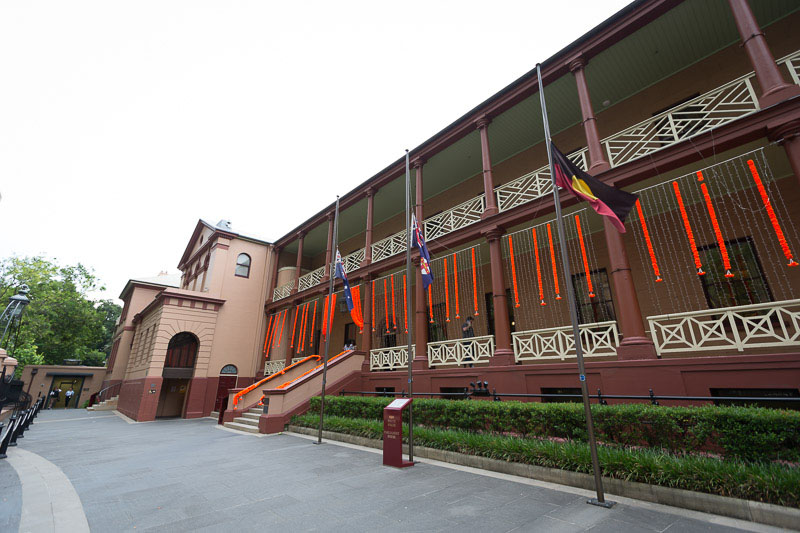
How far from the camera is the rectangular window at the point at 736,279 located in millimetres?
9945

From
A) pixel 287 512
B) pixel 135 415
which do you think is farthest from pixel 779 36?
pixel 135 415

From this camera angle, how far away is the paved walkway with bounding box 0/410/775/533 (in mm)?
4191

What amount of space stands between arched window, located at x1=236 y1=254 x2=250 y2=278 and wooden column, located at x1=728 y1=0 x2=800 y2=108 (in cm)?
2405

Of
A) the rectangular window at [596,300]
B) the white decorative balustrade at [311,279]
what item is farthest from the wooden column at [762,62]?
the white decorative balustrade at [311,279]

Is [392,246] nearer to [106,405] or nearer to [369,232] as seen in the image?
[369,232]

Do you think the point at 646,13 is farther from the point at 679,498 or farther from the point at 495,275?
the point at 679,498

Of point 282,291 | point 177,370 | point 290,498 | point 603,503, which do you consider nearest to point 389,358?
point 290,498

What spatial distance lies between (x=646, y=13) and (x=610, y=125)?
401cm

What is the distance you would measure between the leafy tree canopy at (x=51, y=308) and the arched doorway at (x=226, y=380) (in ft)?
77.1

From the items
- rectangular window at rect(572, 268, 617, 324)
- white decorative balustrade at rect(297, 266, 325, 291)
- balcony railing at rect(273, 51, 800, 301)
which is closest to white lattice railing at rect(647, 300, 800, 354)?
rectangular window at rect(572, 268, 617, 324)

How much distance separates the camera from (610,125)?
13039mm

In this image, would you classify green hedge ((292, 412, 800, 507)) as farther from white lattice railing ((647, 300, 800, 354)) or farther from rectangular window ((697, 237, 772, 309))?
rectangular window ((697, 237, 772, 309))

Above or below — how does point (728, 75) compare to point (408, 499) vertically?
above

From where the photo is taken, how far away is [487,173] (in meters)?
12.3
